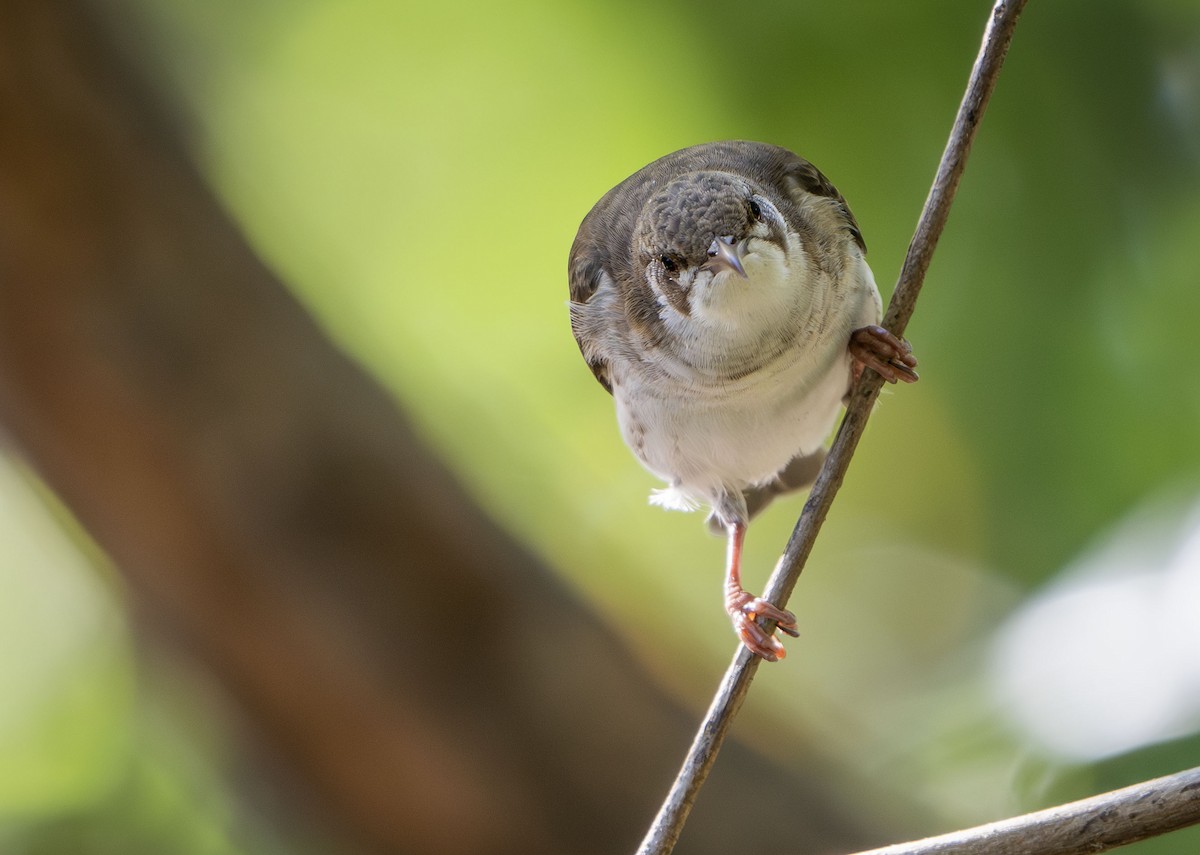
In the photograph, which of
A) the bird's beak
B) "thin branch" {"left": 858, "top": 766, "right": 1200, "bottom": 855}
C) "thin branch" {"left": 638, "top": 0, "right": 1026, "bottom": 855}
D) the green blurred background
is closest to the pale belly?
the bird's beak

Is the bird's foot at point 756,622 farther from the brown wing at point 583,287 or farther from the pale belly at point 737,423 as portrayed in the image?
the brown wing at point 583,287

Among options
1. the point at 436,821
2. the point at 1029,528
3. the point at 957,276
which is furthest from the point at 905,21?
the point at 436,821

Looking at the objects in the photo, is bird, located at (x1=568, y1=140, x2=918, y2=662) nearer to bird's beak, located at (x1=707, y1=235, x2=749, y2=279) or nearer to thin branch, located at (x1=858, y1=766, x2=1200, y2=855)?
bird's beak, located at (x1=707, y1=235, x2=749, y2=279)

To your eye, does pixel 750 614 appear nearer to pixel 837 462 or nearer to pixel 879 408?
pixel 837 462

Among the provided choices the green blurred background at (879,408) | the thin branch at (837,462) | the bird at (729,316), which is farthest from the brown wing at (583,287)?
the thin branch at (837,462)

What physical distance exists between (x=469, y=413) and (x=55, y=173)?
1.31 meters

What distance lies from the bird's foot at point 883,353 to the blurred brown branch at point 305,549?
1455mm

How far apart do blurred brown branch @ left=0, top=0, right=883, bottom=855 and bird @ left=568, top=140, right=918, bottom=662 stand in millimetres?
959

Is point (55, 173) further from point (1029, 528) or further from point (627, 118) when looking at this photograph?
point (1029, 528)

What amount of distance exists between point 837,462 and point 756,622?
18.8 inches

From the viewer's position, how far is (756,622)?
5.76 feet

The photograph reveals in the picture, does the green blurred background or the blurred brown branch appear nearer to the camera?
the green blurred background

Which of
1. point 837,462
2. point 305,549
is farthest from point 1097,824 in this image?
point 305,549

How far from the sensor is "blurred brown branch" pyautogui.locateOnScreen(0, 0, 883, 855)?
9.45ft
